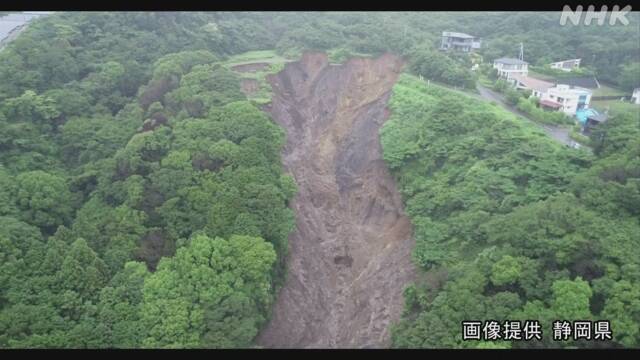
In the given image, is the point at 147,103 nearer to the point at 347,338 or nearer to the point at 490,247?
the point at 347,338

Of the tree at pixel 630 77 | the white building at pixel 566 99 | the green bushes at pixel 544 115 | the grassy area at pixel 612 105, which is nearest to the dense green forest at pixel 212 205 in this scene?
the green bushes at pixel 544 115

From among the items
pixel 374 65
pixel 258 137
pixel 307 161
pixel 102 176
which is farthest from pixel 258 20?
pixel 102 176

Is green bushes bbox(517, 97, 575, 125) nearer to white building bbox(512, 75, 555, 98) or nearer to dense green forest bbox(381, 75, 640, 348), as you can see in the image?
dense green forest bbox(381, 75, 640, 348)

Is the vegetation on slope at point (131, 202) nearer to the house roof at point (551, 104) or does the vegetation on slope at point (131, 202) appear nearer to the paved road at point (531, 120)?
the paved road at point (531, 120)

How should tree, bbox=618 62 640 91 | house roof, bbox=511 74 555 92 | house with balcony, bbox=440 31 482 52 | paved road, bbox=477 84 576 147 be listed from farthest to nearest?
house with balcony, bbox=440 31 482 52, tree, bbox=618 62 640 91, house roof, bbox=511 74 555 92, paved road, bbox=477 84 576 147

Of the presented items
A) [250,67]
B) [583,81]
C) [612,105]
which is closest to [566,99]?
[612,105]

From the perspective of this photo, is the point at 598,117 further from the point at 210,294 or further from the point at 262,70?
the point at 210,294

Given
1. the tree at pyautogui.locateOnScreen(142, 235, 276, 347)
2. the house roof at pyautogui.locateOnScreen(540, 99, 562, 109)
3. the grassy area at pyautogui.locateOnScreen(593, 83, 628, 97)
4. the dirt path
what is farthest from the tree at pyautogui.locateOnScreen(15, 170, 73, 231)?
the grassy area at pyautogui.locateOnScreen(593, 83, 628, 97)
